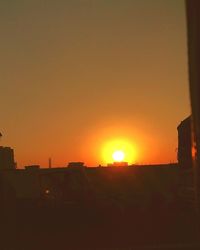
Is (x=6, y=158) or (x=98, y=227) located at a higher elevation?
(x=6, y=158)

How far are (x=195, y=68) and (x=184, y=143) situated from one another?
10.6 m

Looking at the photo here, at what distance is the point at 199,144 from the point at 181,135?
1069 cm

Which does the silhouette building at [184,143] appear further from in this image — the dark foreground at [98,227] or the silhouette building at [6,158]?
the silhouette building at [6,158]

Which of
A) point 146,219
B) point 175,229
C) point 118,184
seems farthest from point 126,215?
point 118,184

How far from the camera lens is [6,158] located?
50156 millimetres

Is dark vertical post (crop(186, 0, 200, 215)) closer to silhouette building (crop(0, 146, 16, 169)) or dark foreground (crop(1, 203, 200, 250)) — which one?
dark foreground (crop(1, 203, 200, 250))

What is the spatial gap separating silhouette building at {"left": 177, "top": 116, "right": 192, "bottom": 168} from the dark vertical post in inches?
329

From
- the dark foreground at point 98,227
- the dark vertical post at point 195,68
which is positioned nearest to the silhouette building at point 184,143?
the dark foreground at point 98,227

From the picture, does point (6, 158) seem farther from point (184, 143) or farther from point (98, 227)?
point (184, 143)

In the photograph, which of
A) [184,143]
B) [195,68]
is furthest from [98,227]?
[195,68]

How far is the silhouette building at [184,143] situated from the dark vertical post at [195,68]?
27.4ft

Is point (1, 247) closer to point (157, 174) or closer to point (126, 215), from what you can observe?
point (126, 215)

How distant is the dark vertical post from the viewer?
532cm

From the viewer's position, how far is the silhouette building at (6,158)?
154 feet
